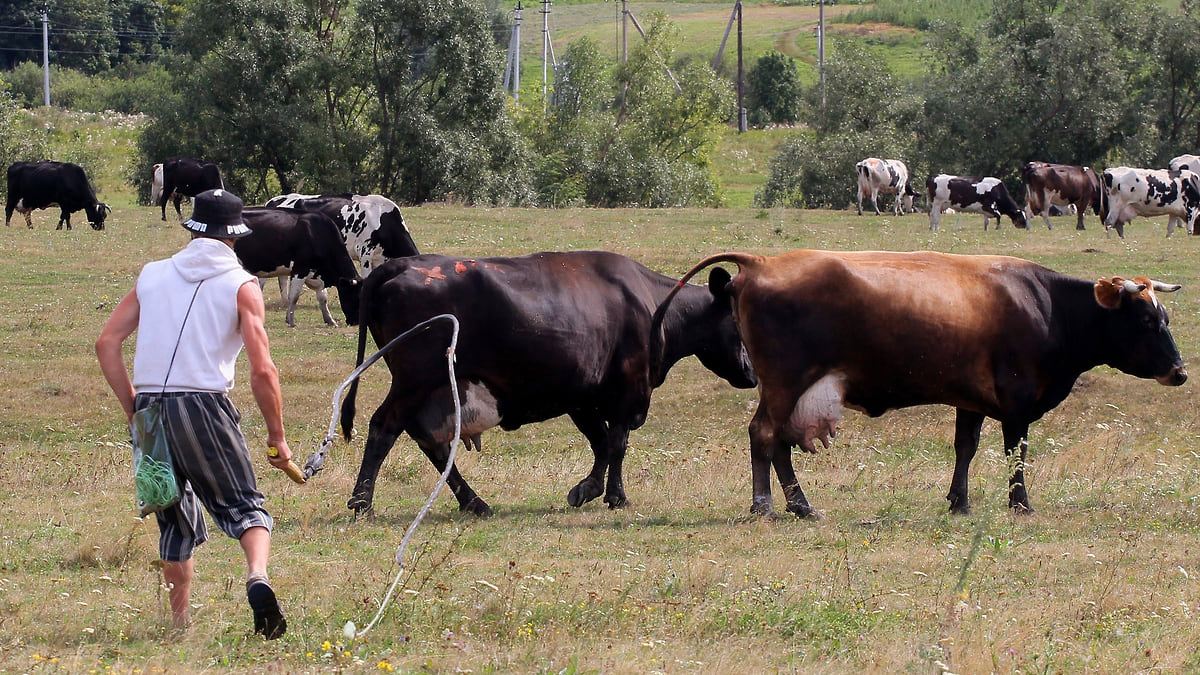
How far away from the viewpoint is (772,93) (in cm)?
8919

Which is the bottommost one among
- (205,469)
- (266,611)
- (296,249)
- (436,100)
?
(296,249)

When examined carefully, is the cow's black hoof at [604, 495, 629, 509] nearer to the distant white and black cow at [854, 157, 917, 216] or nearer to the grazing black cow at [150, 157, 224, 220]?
the grazing black cow at [150, 157, 224, 220]

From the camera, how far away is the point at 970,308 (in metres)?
10.6

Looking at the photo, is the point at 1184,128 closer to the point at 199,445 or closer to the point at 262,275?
the point at 262,275

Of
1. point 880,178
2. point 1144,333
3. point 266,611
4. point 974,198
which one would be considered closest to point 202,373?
point 266,611

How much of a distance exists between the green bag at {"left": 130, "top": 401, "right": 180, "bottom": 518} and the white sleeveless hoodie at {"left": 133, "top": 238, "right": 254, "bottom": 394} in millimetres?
133

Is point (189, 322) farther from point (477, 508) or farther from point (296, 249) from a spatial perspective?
point (296, 249)

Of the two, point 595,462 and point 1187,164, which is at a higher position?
point 1187,164

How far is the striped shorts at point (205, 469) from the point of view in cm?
617

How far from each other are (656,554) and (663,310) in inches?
105

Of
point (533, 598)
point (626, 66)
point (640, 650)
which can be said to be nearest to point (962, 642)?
point (640, 650)

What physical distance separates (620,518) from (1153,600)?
3.94 metres

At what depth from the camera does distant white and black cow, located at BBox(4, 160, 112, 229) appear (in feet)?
108

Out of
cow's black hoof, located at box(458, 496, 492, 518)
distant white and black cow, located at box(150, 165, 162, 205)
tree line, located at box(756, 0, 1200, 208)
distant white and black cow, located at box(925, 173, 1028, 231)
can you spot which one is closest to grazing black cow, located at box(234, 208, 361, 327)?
cow's black hoof, located at box(458, 496, 492, 518)
